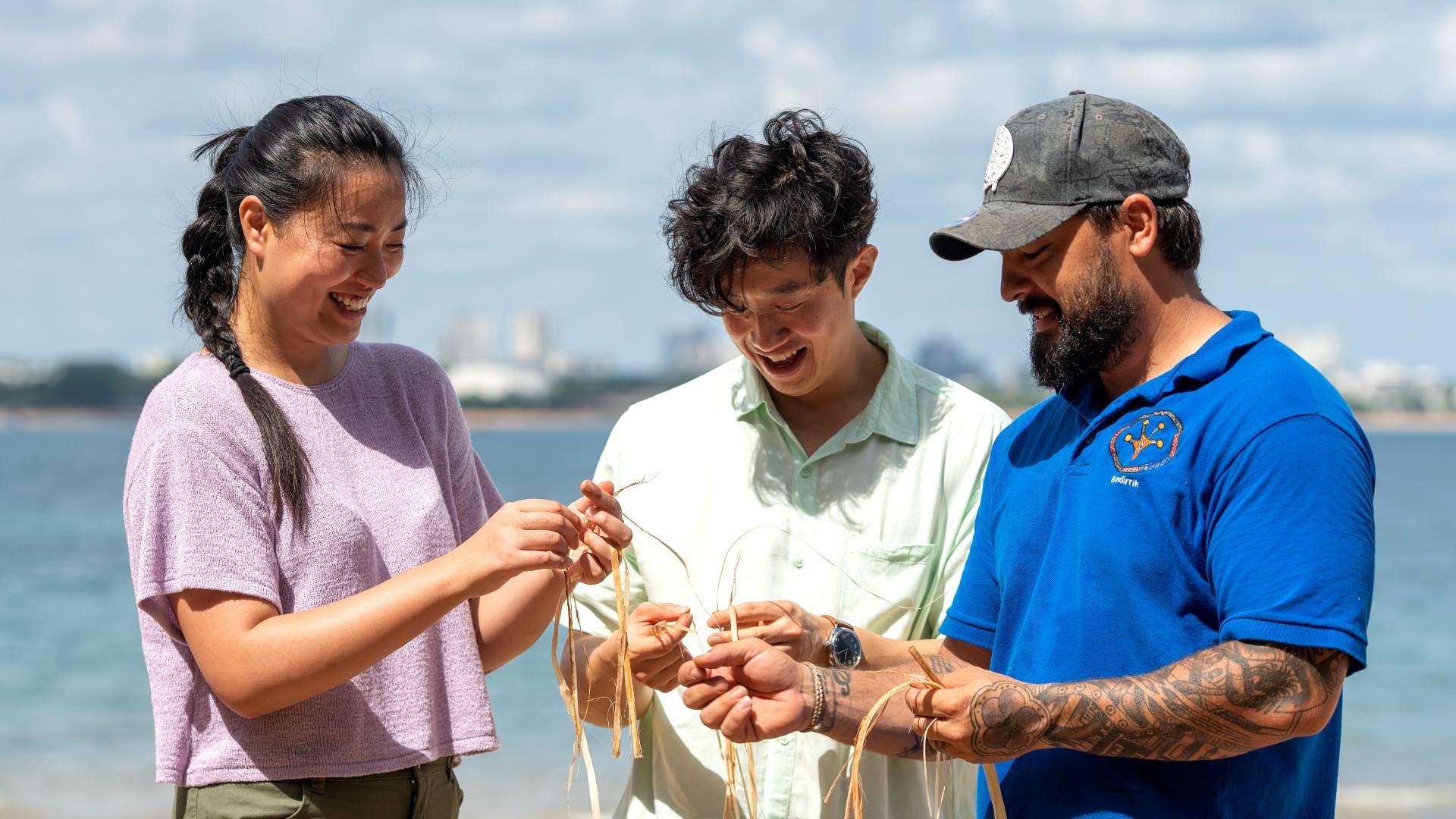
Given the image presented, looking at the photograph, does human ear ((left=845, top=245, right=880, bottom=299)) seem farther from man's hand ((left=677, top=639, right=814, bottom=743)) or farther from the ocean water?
the ocean water

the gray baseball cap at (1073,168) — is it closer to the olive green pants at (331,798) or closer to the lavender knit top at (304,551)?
the lavender knit top at (304,551)

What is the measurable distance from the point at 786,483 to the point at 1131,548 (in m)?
1.13

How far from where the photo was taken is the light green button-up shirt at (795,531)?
11.2 ft

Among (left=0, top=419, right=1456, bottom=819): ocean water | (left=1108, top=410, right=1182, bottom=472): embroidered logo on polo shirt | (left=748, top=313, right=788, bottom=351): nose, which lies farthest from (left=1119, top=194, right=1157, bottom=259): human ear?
(left=0, top=419, right=1456, bottom=819): ocean water

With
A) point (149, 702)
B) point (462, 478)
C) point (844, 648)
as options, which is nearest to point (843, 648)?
point (844, 648)

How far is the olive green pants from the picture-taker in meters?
2.87

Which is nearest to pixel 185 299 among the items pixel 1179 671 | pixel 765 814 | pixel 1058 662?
pixel 765 814

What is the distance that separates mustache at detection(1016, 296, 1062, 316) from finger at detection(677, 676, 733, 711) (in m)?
1.04

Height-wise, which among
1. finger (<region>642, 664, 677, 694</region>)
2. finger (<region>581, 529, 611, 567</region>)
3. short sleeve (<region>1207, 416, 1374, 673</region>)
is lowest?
finger (<region>642, 664, 677, 694</region>)

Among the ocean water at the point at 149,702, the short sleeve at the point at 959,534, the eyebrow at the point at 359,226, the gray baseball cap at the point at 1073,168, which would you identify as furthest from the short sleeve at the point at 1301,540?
the ocean water at the point at 149,702

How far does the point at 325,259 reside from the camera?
2992mm

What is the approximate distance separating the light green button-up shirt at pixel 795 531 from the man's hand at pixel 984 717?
62cm

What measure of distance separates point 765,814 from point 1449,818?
381 inches

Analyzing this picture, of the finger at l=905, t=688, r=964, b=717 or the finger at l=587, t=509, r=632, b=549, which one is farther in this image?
the finger at l=587, t=509, r=632, b=549
